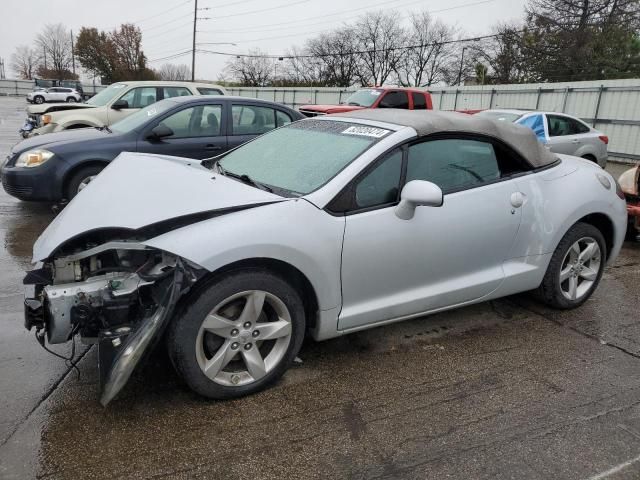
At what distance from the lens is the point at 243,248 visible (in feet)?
8.39

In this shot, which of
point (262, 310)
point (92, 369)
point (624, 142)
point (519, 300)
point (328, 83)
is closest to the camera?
point (262, 310)

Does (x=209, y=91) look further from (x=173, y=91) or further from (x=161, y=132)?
(x=161, y=132)

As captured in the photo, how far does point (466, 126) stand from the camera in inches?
139

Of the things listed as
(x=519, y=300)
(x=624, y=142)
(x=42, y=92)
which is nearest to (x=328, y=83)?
(x=42, y=92)

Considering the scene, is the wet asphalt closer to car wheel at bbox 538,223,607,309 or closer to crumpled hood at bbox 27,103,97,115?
car wheel at bbox 538,223,607,309

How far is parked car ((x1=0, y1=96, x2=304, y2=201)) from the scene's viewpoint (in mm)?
6195

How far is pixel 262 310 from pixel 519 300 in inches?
102

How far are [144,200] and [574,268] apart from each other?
3316mm

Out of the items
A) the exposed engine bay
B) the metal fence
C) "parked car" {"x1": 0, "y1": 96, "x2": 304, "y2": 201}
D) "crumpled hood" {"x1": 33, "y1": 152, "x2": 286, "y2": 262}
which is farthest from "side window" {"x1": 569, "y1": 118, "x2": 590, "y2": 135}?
the exposed engine bay

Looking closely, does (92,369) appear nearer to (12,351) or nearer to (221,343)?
(12,351)

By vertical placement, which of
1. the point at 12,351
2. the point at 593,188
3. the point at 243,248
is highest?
the point at 593,188

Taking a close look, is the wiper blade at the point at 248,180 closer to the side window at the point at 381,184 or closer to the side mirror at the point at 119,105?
the side window at the point at 381,184

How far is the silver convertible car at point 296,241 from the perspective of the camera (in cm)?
253

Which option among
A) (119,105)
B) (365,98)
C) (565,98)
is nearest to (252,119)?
(119,105)
